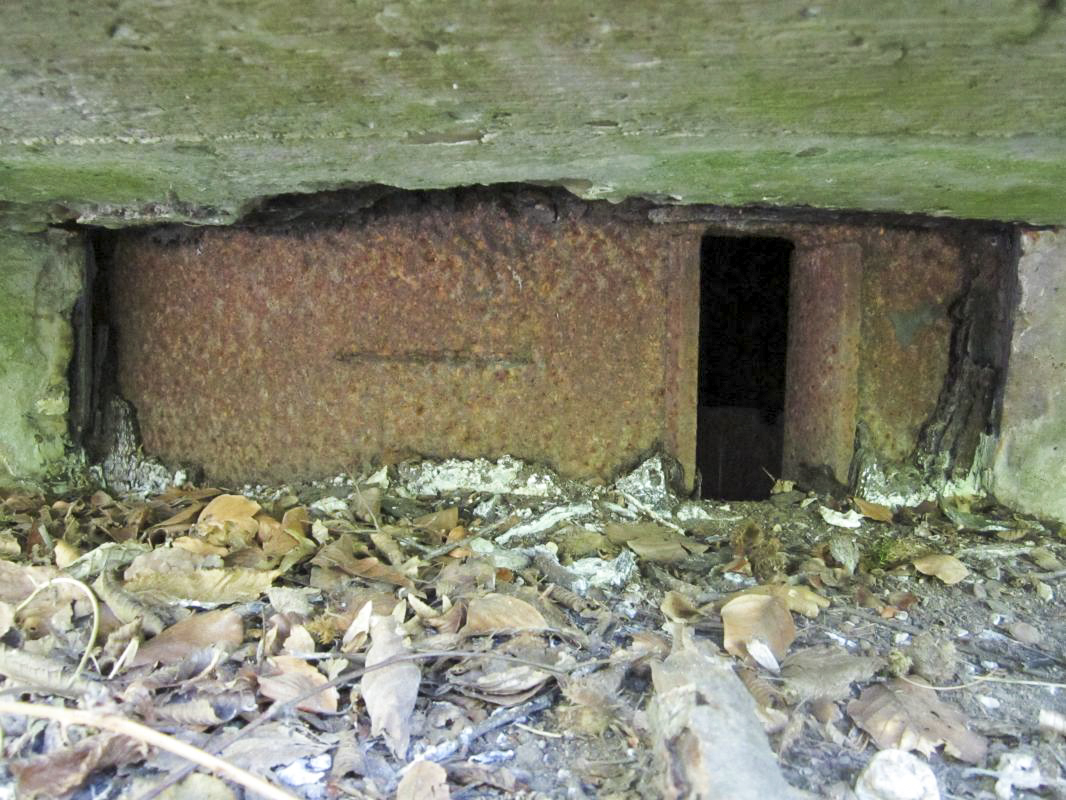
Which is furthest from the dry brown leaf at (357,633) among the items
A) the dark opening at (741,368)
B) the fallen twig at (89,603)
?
the dark opening at (741,368)

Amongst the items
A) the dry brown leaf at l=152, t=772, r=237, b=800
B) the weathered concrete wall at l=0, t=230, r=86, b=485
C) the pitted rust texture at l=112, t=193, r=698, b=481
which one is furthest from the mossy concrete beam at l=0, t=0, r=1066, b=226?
the dry brown leaf at l=152, t=772, r=237, b=800

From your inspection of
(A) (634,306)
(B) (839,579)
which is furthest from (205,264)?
(B) (839,579)

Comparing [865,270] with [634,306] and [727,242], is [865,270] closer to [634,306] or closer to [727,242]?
[634,306]

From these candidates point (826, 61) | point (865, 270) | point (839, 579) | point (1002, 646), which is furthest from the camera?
point (865, 270)

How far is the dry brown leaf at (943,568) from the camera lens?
1.65 meters

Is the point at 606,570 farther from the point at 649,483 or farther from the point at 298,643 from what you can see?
the point at 298,643

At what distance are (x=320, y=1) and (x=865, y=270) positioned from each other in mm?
1482

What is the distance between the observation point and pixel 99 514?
204cm

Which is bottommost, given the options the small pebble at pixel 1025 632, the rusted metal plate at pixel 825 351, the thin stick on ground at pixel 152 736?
the small pebble at pixel 1025 632

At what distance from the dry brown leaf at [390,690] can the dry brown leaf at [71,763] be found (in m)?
0.29

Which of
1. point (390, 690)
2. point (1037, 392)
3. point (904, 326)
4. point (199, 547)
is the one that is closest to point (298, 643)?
point (390, 690)

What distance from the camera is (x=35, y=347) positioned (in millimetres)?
2143

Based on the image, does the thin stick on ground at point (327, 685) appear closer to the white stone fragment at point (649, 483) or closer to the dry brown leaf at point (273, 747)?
the dry brown leaf at point (273, 747)

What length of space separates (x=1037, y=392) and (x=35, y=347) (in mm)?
2468
